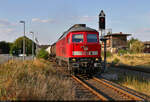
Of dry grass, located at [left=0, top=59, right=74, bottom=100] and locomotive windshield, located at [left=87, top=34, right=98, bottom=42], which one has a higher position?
locomotive windshield, located at [left=87, top=34, right=98, bottom=42]

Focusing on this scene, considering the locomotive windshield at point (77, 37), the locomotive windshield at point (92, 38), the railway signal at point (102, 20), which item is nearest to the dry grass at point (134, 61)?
the railway signal at point (102, 20)

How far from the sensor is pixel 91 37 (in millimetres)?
12484

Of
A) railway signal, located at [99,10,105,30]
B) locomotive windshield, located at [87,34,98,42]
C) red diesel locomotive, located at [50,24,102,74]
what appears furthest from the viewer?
railway signal, located at [99,10,105,30]

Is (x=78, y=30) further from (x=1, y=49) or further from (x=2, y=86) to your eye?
(x=1, y=49)

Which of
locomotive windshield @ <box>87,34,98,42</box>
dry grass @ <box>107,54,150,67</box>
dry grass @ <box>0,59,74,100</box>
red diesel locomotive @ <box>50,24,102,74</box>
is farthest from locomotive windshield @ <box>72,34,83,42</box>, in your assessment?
dry grass @ <box>107,54,150,67</box>

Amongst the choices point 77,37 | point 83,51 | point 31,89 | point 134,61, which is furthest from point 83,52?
point 134,61

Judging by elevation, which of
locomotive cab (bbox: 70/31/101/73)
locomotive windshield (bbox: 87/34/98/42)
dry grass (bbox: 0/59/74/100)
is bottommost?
dry grass (bbox: 0/59/74/100)

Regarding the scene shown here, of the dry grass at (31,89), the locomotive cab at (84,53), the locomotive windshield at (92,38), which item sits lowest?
the dry grass at (31,89)

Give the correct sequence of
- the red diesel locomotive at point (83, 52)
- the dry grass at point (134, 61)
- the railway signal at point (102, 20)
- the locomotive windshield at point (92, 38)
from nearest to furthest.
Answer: the red diesel locomotive at point (83, 52) → the locomotive windshield at point (92, 38) → the railway signal at point (102, 20) → the dry grass at point (134, 61)

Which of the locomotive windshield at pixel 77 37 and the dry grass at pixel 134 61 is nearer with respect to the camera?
the locomotive windshield at pixel 77 37

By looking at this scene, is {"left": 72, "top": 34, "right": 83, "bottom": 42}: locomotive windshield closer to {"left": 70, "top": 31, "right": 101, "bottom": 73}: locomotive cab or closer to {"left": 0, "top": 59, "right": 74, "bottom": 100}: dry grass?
{"left": 70, "top": 31, "right": 101, "bottom": 73}: locomotive cab

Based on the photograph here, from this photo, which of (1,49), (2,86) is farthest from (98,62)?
(1,49)

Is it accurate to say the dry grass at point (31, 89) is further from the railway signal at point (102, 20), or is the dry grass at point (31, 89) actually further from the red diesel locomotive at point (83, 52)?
the railway signal at point (102, 20)

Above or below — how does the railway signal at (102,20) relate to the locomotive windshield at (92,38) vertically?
above
